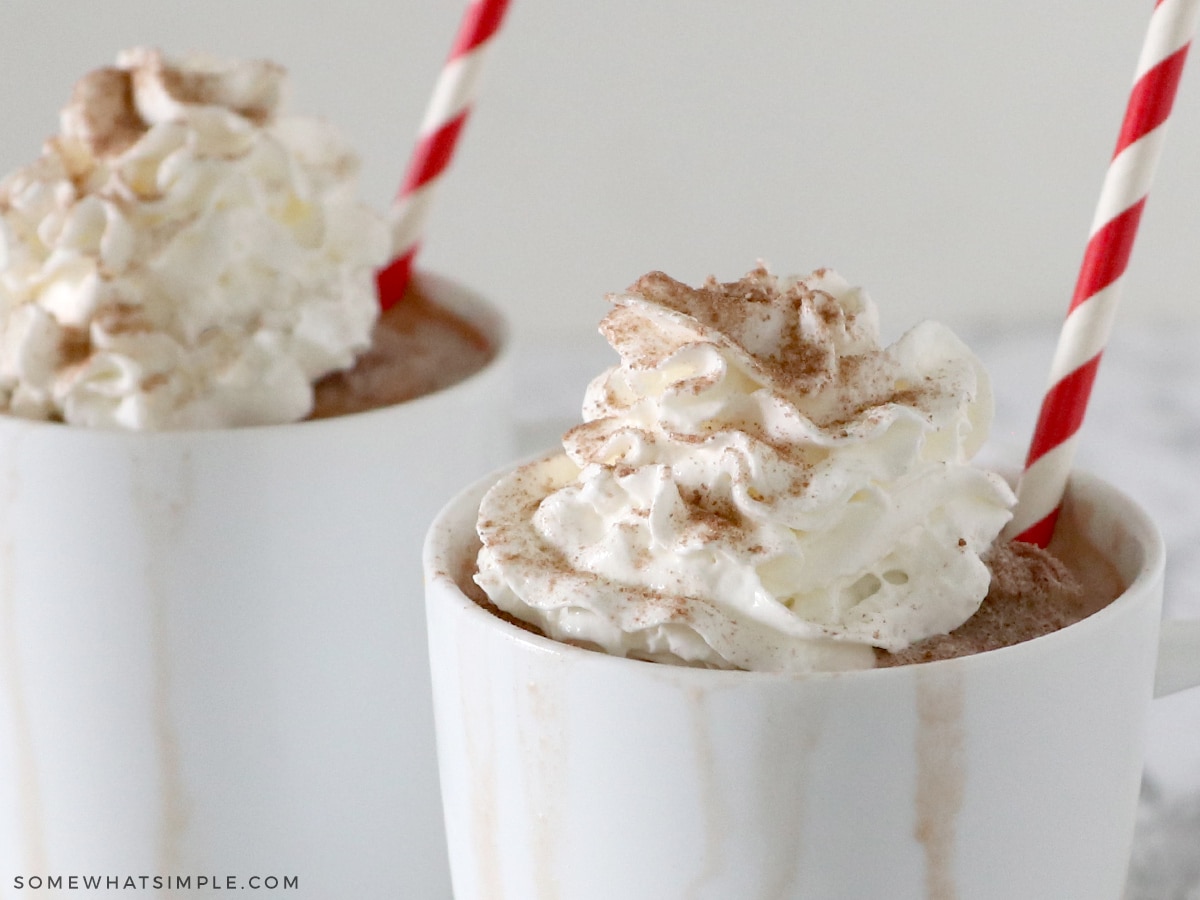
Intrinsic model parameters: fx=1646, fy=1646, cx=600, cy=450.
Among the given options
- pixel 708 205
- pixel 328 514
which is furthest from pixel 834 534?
pixel 708 205

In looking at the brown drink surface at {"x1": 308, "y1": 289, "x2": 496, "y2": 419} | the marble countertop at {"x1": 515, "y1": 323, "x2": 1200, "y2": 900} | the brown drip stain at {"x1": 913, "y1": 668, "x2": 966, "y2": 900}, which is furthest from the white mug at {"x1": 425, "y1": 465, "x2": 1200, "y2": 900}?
the brown drink surface at {"x1": 308, "y1": 289, "x2": 496, "y2": 419}

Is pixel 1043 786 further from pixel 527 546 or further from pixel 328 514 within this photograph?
pixel 328 514

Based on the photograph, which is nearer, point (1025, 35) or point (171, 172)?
point (171, 172)

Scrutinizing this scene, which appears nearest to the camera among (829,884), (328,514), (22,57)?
(829,884)

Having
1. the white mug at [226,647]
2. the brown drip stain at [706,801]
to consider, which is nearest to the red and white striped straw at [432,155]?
the white mug at [226,647]

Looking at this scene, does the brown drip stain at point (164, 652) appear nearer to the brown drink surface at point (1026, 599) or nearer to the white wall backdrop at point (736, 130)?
the brown drink surface at point (1026, 599)

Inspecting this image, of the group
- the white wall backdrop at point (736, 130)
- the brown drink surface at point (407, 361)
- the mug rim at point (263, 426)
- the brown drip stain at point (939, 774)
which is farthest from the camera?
the white wall backdrop at point (736, 130)

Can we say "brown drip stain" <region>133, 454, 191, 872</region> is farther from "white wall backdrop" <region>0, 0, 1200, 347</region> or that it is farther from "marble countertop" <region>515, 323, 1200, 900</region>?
"white wall backdrop" <region>0, 0, 1200, 347</region>
